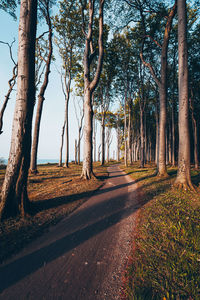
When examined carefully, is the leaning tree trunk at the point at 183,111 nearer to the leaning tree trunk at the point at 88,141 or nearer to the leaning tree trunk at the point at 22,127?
the leaning tree trunk at the point at 88,141

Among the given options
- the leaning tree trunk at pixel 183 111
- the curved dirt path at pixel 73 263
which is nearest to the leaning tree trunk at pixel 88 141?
the leaning tree trunk at pixel 183 111

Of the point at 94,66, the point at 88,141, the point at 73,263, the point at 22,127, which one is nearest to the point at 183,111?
the point at 88,141

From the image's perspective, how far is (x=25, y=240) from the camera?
2.65 meters

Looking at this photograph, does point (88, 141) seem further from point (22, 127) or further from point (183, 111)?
point (183, 111)

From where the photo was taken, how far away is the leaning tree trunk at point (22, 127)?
3715 mm

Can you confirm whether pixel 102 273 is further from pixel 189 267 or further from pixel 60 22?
pixel 60 22

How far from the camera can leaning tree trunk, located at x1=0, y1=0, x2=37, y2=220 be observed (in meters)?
3.71

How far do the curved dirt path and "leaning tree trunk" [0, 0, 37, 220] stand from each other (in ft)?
5.23

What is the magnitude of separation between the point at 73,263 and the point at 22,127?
3.72 metres

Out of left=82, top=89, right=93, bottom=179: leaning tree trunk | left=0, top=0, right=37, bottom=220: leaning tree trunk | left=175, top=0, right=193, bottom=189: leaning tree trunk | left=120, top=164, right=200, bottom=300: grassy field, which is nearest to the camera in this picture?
left=120, top=164, right=200, bottom=300: grassy field

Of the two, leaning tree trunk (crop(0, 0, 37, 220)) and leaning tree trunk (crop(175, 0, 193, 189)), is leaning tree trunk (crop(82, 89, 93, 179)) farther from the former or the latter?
leaning tree trunk (crop(175, 0, 193, 189))

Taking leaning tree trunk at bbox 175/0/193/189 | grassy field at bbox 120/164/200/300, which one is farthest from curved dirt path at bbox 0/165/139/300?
leaning tree trunk at bbox 175/0/193/189

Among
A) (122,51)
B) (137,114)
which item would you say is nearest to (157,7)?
(122,51)

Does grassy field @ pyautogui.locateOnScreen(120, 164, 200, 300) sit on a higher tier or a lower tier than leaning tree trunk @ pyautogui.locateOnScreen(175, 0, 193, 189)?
lower
